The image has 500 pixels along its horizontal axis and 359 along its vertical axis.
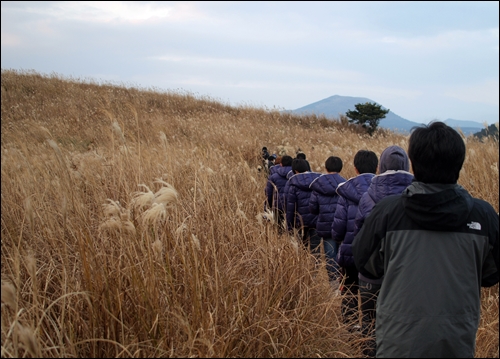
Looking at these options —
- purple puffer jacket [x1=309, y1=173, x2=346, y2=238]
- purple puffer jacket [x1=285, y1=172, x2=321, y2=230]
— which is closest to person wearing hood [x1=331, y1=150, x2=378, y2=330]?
purple puffer jacket [x1=309, y1=173, x2=346, y2=238]

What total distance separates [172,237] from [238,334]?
3.58 feet

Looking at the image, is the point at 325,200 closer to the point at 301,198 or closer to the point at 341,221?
the point at 301,198

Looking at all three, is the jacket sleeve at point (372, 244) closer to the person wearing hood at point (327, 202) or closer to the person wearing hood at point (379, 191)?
the person wearing hood at point (379, 191)

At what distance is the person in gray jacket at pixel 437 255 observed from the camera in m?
1.84

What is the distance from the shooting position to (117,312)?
2.07 meters

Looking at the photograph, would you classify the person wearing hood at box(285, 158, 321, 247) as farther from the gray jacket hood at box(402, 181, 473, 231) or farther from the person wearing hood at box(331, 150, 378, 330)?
the gray jacket hood at box(402, 181, 473, 231)

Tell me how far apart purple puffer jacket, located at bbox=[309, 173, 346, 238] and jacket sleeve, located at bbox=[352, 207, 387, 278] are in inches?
105

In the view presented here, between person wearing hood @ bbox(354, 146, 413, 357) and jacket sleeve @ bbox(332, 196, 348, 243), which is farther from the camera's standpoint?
jacket sleeve @ bbox(332, 196, 348, 243)

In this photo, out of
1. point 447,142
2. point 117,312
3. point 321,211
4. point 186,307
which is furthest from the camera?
point 321,211

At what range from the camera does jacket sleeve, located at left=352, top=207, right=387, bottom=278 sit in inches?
78.0

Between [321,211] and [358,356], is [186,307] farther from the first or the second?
[321,211]

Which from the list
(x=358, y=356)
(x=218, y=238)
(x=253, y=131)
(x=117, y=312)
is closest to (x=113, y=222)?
(x=117, y=312)

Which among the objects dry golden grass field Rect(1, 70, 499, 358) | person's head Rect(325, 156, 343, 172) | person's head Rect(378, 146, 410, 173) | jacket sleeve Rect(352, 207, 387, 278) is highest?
person's head Rect(378, 146, 410, 173)

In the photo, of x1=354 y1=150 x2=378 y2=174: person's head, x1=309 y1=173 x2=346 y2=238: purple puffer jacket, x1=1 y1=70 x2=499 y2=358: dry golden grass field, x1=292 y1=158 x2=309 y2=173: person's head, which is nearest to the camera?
x1=1 y1=70 x2=499 y2=358: dry golden grass field
